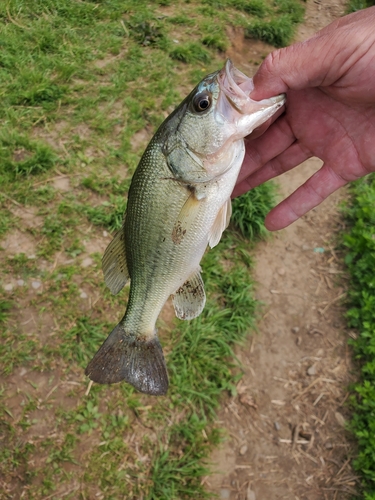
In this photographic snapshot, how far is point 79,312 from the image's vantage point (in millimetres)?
3316

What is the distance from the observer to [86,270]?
137 inches

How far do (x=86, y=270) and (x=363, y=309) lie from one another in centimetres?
236

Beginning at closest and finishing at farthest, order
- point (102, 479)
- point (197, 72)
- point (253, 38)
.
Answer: point (102, 479)
point (197, 72)
point (253, 38)

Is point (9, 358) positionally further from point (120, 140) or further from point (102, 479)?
point (120, 140)

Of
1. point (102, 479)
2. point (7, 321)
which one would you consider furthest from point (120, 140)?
point (102, 479)

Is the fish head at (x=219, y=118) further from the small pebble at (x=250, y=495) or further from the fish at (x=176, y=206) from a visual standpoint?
the small pebble at (x=250, y=495)

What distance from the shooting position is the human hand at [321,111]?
Answer: 1.89m

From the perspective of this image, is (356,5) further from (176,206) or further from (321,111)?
(176,206)

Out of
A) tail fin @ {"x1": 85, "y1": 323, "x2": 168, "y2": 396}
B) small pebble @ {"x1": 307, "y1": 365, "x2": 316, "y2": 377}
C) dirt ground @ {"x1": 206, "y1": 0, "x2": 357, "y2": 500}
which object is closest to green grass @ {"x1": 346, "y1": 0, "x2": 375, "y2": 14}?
dirt ground @ {"x1": 206, "y1": 0, "x2": 357, "y2": 500}

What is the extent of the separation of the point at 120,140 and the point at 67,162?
1.93 feet

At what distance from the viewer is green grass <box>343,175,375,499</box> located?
10.4 ft

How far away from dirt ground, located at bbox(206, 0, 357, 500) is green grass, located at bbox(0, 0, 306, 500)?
18 cm

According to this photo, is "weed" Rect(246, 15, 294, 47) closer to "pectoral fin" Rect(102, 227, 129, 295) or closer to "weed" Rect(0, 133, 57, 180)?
"weed" Rect(0, 133, 57, 180)

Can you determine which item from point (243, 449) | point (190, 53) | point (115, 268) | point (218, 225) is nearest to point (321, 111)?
point (218, 225)
